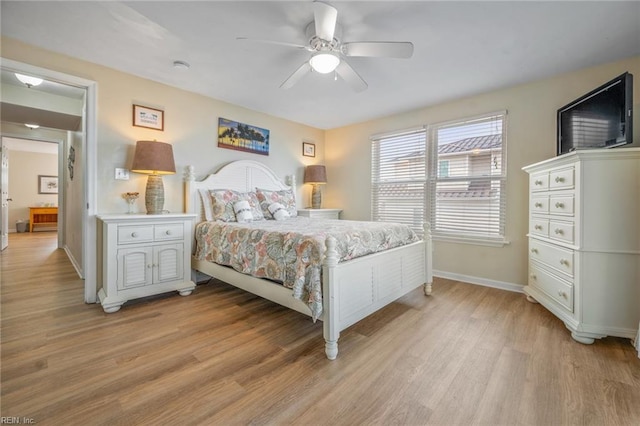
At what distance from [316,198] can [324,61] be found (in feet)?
9.26

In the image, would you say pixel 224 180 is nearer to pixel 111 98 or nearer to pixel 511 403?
pixel 111 98

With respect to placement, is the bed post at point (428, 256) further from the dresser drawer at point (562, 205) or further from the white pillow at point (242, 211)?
the white pillow at point (242, 211)

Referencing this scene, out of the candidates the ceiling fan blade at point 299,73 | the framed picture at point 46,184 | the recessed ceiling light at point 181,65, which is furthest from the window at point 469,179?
the framed picture at point 46,184

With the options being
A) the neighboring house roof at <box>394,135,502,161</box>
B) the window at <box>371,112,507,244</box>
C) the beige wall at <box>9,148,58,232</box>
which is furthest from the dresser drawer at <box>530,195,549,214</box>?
the beige wall at <box>9,148,58,232</box>

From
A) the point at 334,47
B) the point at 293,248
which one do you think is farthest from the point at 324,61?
the point at 293,248

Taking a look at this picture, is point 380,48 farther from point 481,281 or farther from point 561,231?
point 481,281

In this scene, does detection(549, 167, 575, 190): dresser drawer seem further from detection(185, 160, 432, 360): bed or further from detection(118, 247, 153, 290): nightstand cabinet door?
detection(118, 247, 153, 290): nightstand cabinet door

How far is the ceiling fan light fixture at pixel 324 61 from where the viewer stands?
2086 mm

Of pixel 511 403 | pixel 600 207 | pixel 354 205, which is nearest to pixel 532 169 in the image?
pixel 600 207

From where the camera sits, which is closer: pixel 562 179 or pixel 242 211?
pixel 562 179

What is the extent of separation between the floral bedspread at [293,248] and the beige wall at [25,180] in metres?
8.81

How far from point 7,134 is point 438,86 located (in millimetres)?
7166

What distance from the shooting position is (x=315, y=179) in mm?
4602

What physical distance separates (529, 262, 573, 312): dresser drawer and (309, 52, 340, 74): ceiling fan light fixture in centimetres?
256
